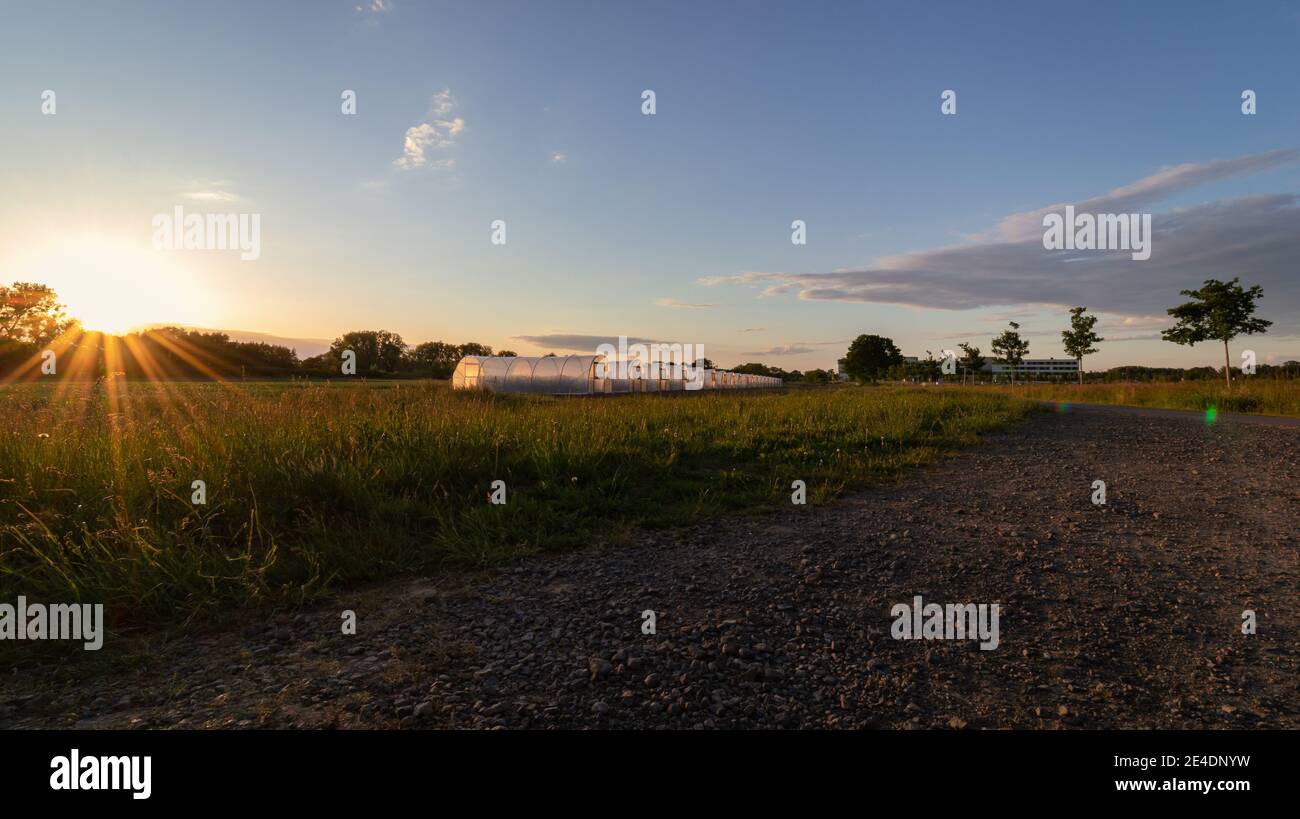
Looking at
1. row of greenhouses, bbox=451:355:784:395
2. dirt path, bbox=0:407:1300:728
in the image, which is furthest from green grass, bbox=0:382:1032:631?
row of greenhouses, bbox=451:355:784:395

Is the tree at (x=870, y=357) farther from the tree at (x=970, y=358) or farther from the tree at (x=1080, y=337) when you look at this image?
the tree at (x=1080, y=337)

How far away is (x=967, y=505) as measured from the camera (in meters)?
7.20

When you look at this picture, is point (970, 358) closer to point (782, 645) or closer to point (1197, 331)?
point (1197, 331)

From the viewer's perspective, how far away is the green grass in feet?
14.7

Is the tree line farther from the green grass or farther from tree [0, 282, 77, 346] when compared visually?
tree [0, 282, 77, 346]

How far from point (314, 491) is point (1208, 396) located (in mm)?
30660

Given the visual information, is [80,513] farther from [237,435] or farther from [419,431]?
[419,431]

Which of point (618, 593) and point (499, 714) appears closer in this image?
point (499, 714)

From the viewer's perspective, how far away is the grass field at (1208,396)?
800 inches

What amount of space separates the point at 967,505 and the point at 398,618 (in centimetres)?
655

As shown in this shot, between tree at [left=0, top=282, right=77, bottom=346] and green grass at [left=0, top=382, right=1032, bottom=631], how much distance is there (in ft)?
273
